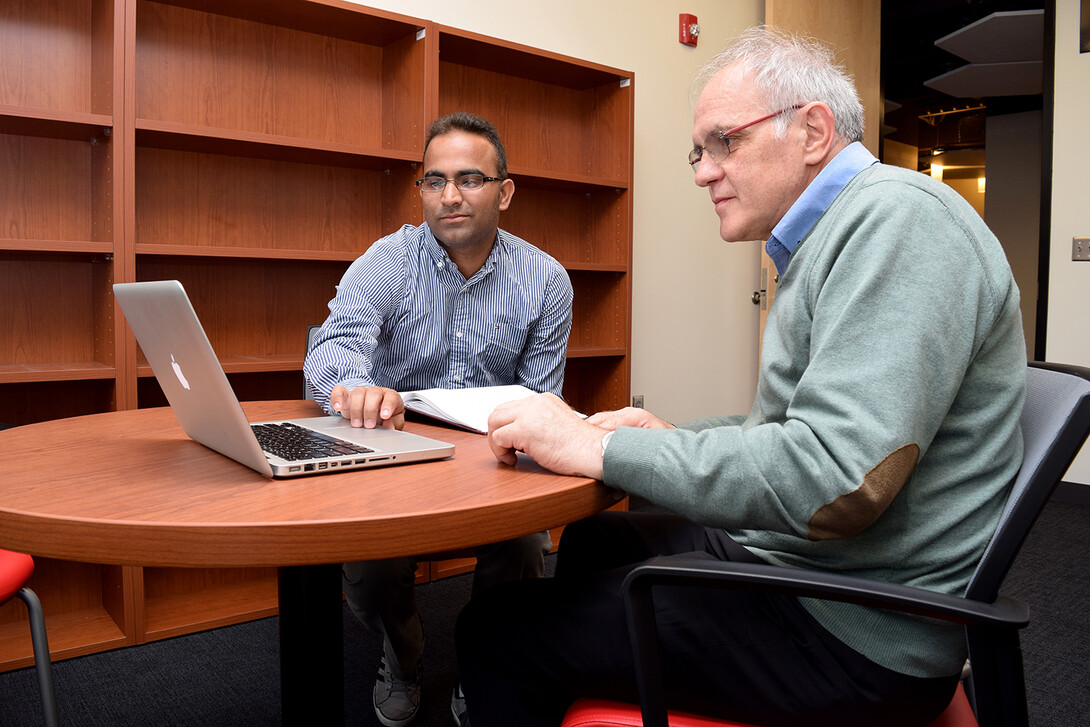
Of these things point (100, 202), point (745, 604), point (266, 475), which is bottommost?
point (745, 604)

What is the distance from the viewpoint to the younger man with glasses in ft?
5.65

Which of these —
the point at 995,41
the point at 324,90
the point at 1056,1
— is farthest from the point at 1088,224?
the point at 324,90

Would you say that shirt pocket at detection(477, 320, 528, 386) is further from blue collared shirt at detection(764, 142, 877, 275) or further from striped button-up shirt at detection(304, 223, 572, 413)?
blue collared shirt at detection(764, 142, 877, 275)

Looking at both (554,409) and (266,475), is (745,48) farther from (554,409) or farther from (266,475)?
(266,475)

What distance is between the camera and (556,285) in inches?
→ 78.7

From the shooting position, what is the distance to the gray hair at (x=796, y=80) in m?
1.07

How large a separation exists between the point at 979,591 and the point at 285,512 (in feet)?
2.23

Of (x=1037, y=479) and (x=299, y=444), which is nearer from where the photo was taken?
(x=1037, y=479)

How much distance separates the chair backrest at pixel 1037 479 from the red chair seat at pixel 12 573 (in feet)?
4.70

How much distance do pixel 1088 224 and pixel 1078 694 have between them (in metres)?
2.86

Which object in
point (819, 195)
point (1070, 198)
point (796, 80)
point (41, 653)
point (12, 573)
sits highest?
point (1070, 198)

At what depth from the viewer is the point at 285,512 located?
0.74 m

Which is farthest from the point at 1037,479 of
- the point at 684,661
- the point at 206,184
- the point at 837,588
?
the point at 206,184

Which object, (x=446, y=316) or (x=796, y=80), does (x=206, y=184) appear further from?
(x=796, y=80)
